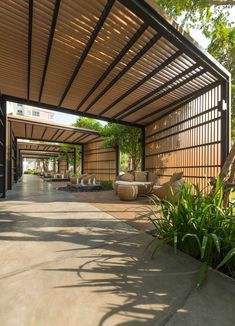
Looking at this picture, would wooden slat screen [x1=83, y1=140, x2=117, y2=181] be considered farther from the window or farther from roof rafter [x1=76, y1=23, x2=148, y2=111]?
the window

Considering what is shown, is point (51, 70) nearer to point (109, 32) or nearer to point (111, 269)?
point (109, 32)

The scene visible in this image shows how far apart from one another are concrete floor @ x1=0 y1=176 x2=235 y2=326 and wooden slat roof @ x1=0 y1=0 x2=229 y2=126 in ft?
11.8

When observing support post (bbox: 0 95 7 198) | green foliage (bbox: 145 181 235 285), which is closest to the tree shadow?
green foliage (bbox: 145 181 235 285)

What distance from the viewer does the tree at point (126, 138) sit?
10648 millimetres

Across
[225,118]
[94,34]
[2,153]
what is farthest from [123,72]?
[2,153]

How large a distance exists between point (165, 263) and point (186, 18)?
17.4ft

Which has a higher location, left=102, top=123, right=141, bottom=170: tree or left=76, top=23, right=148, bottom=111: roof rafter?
left=76, top=23, right=148, bottom=111: roof rafter

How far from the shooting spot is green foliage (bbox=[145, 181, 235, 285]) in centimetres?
208

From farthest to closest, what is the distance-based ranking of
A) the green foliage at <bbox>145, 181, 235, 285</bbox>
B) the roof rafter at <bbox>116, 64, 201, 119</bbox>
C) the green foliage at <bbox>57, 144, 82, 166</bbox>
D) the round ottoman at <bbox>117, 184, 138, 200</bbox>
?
the green foliage at <bbox>57, 144, 82, 166</bbox> → the round ottoman at <bbox>117, 184, 138, 200</bbox> → the roof rafter at <bbox>116, 64, 201, 119</bbox> → the green foliage at <bbox>145, 181, 235, 285</bbox>

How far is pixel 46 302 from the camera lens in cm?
151

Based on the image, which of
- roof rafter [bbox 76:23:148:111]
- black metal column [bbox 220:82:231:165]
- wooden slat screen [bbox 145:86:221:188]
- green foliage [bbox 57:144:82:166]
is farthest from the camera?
green foliage [bbox 57:144:82:166]

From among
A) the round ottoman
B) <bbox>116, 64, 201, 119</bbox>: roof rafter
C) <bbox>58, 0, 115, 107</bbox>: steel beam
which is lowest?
the round ottoman

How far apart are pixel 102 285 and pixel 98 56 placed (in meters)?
4.55

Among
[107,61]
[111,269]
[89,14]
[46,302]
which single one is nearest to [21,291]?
[46,302]
